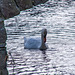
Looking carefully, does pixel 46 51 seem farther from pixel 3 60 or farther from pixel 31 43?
pixel 3 60

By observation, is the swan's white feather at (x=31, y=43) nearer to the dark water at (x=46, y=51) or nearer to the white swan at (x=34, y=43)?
the white swan at (x=34, y=43)

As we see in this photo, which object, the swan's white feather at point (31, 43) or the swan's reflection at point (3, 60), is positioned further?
the swan's white feather at point (31, 43)

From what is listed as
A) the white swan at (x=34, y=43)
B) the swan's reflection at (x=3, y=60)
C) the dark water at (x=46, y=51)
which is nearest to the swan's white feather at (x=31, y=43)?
the white swan at (x=34, y=43)

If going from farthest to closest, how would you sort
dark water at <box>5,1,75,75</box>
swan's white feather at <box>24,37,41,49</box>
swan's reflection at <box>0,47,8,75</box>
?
swan's white feather at <box>24,37,41,49</box> → dark water at <box>5,1,75,75</box> → swan's reflection at <box>0,47,8,75</box>

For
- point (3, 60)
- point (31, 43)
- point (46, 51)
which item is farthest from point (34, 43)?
point (3, 60)

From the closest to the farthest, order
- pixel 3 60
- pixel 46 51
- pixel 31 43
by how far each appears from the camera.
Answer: pixel 3 60 < pixel 46 51 < pixel 31 43

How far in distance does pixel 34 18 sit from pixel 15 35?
719cm

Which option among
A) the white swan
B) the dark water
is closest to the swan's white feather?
the white swan

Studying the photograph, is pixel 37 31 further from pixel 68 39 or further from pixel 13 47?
pixel 13 47

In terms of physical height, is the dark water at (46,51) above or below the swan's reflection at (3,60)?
below

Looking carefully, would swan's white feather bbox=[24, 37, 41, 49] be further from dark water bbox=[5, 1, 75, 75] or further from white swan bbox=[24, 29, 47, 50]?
dark water bbox=[5, 1, 75, 75]

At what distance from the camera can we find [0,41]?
191 inches

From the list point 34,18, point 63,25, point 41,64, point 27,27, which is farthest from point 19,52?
point 34,18

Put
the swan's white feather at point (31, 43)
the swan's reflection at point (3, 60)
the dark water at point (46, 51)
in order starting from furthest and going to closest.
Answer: the swan's white feather at point (31, 43) → the dark water at point (46, 51) → the swan's reflection at point (3, 60)
